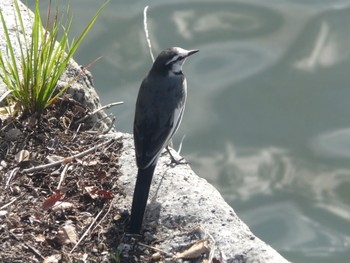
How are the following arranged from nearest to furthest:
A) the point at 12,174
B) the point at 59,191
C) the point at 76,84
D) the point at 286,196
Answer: the point at 59,191 < the point at 12,174 < the point at 76,84 < the point at 286,196

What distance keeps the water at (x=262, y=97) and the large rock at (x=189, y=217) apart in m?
2.76

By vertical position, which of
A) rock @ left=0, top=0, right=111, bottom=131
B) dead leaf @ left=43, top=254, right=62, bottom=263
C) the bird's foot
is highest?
rock @ left=0, top=0, right=111, bottom=131

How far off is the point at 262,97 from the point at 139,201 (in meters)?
4.21

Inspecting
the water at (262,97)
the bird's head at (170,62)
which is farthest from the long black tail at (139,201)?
the water at (262,97)

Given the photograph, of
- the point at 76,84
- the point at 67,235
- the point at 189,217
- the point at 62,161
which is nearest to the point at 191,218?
the point at 189,217

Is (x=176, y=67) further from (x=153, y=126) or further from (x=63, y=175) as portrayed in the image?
(x=63, y=175)

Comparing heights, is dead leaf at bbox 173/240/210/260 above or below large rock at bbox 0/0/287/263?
below

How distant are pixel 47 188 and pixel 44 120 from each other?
27.4 inches

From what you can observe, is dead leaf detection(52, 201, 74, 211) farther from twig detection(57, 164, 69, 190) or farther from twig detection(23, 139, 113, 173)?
twig detection(23, 139, 113, 173)

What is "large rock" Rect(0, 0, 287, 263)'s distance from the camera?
5656 mm

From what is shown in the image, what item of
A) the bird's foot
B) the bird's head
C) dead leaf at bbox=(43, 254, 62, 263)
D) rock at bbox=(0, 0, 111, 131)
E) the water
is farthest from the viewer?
the water

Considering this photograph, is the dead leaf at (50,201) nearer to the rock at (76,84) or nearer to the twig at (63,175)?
the twig at (63,175)

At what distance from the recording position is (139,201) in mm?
5762

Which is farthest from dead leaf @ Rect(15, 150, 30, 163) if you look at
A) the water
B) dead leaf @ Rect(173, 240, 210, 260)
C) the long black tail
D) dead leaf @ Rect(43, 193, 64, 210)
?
the water
